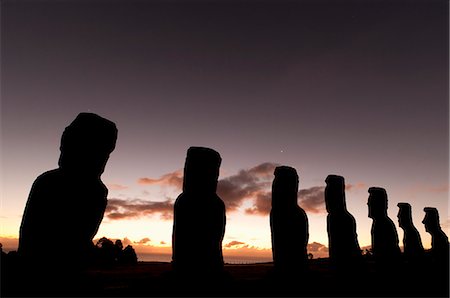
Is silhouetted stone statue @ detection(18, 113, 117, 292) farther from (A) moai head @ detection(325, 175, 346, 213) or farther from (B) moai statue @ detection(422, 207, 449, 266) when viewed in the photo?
(B) moai statue @ detection(422, 207, 449, 266)

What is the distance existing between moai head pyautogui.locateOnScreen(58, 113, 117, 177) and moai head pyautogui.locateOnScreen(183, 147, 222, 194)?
2.77m

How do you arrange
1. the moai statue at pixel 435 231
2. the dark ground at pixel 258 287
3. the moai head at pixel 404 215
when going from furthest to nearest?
the moai statue at pixel 435 231 < the moai head at pixel 404 215 < the dark ground at pixel 258 287

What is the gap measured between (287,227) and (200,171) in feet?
13.6

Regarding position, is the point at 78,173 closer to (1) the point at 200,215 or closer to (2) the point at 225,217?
(1) the point at 200,215

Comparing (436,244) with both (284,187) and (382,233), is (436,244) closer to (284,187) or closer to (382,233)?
(382,233)

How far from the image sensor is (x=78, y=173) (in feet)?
32.2

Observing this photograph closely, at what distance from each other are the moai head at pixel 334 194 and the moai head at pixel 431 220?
10432mm

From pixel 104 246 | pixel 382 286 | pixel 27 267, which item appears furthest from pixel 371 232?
pixel 27 267

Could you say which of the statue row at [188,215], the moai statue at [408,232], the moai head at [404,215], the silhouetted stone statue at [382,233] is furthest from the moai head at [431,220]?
the statue row at [188,215]

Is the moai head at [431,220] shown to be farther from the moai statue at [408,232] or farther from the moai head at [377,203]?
the moai head at [377,203]

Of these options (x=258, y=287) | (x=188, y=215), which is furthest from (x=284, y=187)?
(x=188, y=215)

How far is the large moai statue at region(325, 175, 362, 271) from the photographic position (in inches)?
648

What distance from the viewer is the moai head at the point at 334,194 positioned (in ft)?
56.4

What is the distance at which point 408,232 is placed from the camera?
22547 millimetres
